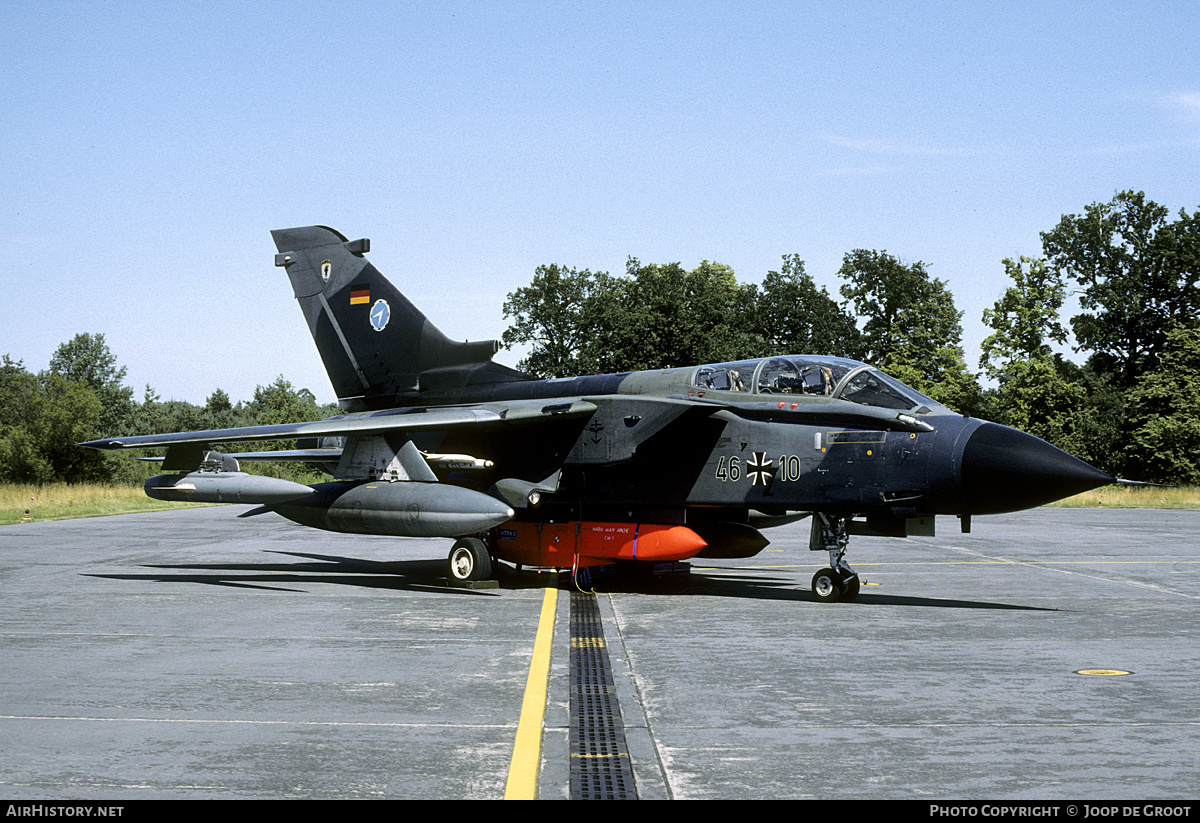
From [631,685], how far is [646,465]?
646cm

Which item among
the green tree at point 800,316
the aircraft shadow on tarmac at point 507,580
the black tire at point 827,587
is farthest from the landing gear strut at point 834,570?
the green tree at point 800,316


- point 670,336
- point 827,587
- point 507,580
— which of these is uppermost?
point 670,336

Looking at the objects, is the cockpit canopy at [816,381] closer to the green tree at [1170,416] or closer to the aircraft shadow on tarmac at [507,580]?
the aircraft shadow on tarmac at [507,580]

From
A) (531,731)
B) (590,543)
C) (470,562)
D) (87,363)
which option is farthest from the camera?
(87,363)

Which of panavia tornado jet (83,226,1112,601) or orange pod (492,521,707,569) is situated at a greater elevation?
panavia tornado jet (83,226,1112,601)

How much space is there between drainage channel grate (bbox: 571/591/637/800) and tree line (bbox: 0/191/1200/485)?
42264 millimetres

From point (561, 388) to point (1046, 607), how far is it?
696 cm

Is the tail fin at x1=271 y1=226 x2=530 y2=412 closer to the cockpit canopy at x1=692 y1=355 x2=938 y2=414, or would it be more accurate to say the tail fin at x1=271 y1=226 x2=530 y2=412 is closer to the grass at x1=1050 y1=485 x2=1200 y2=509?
the cockpit canopy at x1=692 y1=355 x2=938 y2=414

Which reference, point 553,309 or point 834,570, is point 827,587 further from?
point 553,309

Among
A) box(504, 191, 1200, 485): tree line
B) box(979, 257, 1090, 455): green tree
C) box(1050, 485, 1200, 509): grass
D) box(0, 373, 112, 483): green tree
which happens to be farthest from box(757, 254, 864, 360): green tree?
box(0, 373, 112, 483): green tree

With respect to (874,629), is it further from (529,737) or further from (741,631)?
(529,737)

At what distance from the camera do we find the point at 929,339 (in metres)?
68.6

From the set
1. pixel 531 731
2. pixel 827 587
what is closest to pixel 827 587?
pixel 827 587

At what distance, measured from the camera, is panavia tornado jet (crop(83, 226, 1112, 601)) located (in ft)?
38.1
